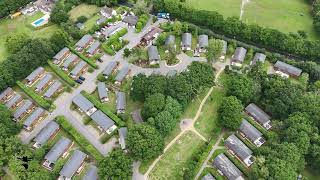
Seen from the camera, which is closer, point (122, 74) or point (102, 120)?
point (102, 120)

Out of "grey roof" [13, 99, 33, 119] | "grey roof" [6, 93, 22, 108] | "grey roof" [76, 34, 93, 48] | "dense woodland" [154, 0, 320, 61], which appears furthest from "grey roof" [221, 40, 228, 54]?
"grey roof" [6, 93, 22, 108]

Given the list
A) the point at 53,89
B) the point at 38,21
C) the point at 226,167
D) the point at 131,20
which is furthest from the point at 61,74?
the point at 226,167

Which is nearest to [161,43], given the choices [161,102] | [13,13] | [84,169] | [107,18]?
[107,18]

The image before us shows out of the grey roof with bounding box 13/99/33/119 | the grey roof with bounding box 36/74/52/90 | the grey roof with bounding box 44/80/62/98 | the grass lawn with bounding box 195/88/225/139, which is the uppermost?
the grey roof with bounding box 36/74/52/90

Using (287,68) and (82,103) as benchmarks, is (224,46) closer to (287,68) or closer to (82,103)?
(287,68)

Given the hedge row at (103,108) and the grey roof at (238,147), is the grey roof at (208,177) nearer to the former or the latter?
the grey roof at (238,147)

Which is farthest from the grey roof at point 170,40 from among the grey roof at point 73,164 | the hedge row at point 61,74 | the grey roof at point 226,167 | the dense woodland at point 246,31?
the grey roof at point 73,164

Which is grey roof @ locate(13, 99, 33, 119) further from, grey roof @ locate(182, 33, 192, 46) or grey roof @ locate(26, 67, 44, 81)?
grey roof @ locate(182, 33, 192, 46)
